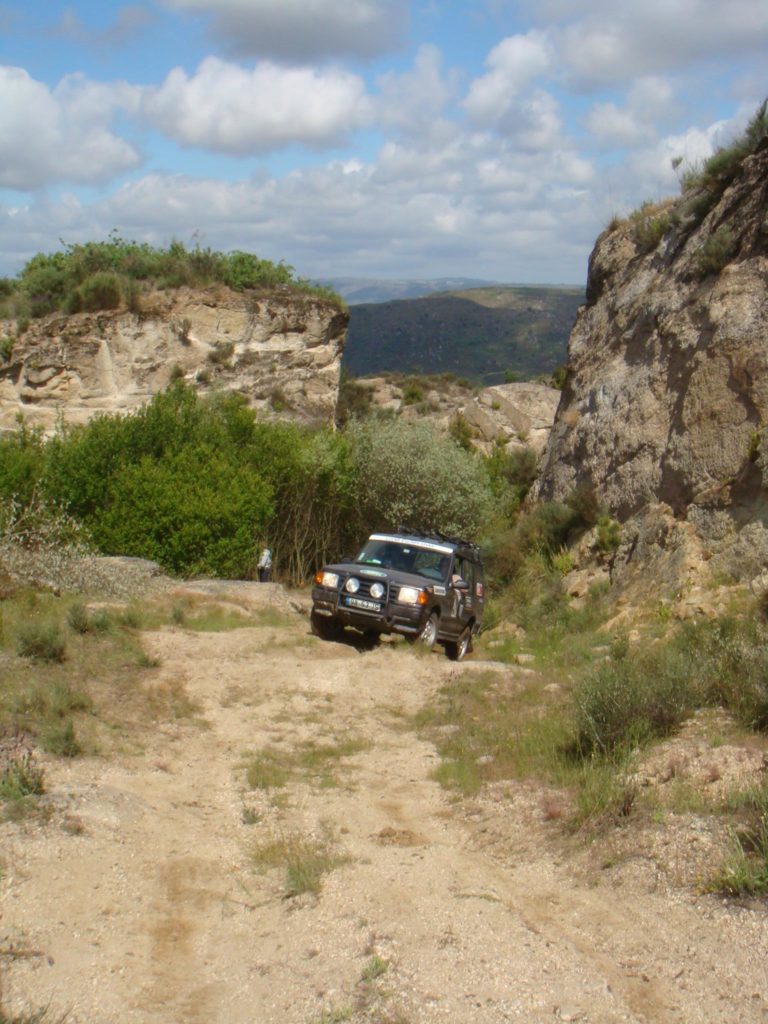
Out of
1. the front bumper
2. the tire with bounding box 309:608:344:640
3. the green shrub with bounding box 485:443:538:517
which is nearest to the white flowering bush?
the green shrub with bounding box 485:443:538:517

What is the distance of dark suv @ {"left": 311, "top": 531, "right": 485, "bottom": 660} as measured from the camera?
45.6 ft

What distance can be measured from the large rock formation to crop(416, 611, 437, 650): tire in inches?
162

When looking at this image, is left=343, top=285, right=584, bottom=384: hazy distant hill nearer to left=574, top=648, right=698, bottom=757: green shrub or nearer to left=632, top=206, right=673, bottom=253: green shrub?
left=632, top=206, right=673, bottom=253: green shrub

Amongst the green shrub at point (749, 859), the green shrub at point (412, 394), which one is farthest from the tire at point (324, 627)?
the green shrub at point (412, 394)

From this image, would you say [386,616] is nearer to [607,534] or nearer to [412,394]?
[607,534]

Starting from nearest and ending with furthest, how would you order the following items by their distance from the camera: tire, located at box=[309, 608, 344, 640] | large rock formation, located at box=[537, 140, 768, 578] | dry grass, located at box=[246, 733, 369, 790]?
dry grass, located at box=[246, 733, 369, 790] < tire, located at box=[309, 608, 344, 640] < large rock formation, located at box=[537, 140, 768, 578]

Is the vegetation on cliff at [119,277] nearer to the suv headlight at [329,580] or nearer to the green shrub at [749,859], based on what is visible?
the suv headlight at [329,580]

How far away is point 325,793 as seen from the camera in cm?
811

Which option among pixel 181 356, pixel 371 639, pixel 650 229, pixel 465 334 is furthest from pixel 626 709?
pixel 465 334

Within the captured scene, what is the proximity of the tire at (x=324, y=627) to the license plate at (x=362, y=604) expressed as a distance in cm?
60

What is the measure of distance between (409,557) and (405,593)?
145 cm

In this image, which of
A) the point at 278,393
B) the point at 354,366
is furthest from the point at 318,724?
the point at 354,366

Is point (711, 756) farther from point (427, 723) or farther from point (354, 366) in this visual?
point (354, 366)

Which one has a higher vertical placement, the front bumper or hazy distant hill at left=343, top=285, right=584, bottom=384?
hazy distant hill at left=343, top=285, right=584, bottom=384
